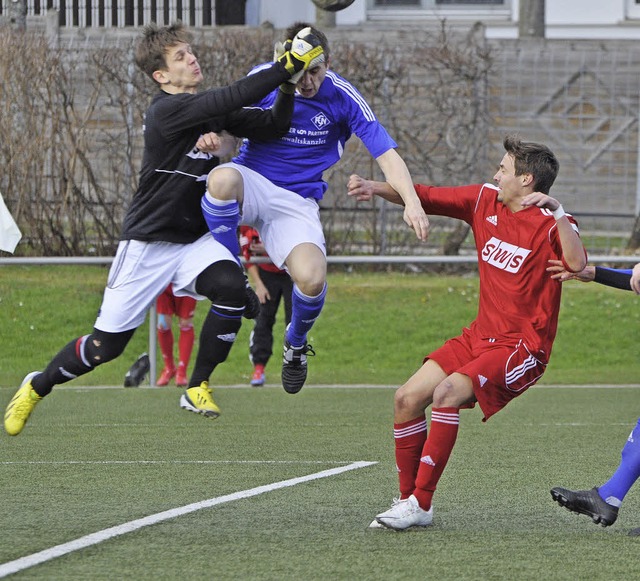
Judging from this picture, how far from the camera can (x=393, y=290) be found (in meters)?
15.6

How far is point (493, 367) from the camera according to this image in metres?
5.80

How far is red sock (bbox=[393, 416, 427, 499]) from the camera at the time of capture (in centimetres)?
600

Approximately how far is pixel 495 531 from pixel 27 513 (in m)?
1.95

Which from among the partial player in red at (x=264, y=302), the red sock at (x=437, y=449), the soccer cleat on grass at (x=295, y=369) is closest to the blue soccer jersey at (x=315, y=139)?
the soccer cleat on grass at (x=295, y=369)

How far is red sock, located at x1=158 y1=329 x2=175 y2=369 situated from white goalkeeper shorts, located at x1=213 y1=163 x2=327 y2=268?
468 centimetres

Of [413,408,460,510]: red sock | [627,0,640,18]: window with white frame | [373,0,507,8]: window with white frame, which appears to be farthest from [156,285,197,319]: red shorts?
[627,0,640,18]: window with white frame

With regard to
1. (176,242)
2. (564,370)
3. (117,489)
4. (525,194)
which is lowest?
(564,370)

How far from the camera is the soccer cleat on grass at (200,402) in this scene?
759 cm

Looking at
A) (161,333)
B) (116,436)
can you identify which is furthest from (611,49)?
(116,436)

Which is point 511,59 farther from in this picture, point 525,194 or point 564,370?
point 525,194

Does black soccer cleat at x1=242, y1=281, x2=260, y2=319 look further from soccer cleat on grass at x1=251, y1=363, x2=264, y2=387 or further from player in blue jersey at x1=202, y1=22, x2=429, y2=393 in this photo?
soccer cleat on grass at x1=251, y1=363, x2=264, y2=387

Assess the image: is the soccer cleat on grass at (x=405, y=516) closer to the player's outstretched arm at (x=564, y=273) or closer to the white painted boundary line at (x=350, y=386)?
the player's outstretched arm at (x=564, y=273)

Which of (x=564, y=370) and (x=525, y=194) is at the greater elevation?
(x=525, y=194)

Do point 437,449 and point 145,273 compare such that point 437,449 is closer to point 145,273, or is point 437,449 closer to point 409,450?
point 409,450
